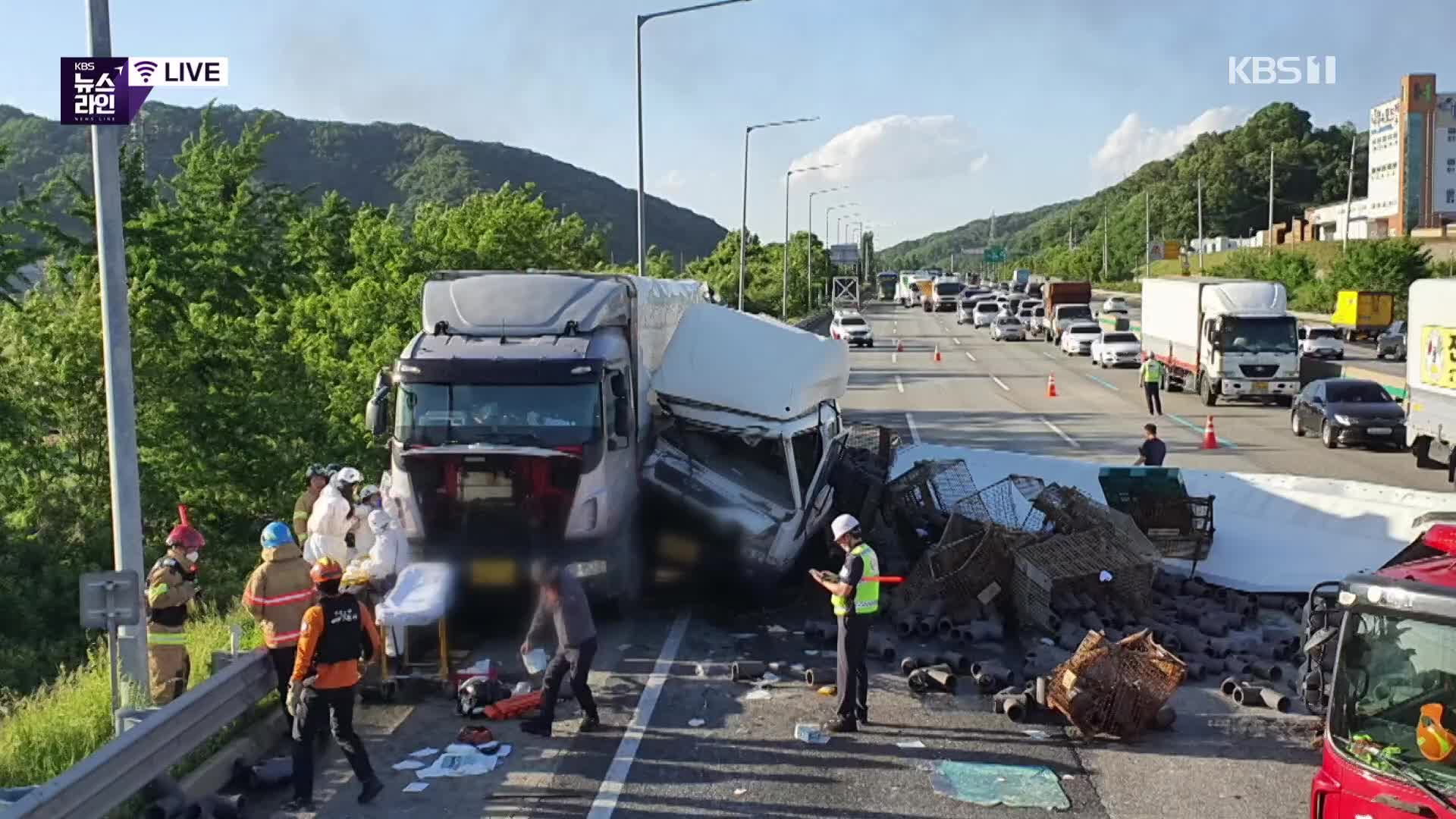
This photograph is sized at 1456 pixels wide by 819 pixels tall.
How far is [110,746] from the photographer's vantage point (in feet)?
23.4

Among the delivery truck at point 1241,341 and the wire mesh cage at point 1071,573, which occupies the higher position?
the delivery truck at point 1241,341

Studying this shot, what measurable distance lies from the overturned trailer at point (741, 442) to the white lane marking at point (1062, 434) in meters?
13.9

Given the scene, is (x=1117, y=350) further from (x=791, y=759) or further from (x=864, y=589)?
(x=791, y=759)

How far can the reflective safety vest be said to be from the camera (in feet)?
32.1

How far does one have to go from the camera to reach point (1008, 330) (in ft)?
222

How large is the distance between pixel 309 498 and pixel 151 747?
5418 mm

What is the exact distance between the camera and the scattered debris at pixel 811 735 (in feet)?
31.3

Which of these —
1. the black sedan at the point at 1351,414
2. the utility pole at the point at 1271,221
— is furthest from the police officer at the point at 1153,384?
the utility pole at the point at 1271,221

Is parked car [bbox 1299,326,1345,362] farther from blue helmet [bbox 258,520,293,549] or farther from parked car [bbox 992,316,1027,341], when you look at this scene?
blue helmet [bbox 258,520,293,549]

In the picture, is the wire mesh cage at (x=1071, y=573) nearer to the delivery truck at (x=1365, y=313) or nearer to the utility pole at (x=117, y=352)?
the utility pole at (x=117, y=352)

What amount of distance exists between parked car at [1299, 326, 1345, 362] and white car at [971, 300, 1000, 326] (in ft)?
88.0

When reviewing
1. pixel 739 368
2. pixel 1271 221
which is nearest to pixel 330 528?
pixel 739 368

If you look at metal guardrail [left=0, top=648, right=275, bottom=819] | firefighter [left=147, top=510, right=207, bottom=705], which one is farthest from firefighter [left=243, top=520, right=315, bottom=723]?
firefighter [left=147, top=510, right=207, bottom=705]

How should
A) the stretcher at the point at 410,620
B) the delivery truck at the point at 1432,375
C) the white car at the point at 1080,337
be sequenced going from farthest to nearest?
the white car at the point at 1080,337
the delivery truck at the point at 1432,375
the stretcher at the point at 410,620
